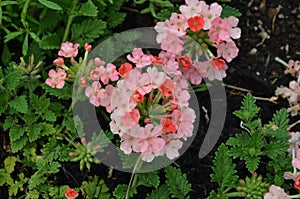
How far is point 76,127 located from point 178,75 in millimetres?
520

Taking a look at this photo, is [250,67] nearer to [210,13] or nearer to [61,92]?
[210,13]

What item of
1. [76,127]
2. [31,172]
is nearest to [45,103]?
[76,127]

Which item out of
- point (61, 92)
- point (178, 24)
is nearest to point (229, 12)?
point (178, 24)

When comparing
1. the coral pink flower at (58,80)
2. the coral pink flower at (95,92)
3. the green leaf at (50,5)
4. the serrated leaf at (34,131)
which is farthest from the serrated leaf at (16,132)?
the green leaf at (50,5)

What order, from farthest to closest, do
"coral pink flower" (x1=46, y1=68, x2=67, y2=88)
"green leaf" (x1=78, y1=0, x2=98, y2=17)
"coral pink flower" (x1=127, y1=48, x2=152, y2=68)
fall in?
1. "green leaf" (x1=78, y1=0, x2=98, y2=17)
2. "coral pink flower" (x1=46, y1=68, x2=67, y2=88)
3. "coral pink flower" (x1=127, y1=48, x2=152, y2=68)

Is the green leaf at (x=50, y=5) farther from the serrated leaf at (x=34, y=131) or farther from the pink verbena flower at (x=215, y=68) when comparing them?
the pink verbena flower at (x=215, y=68)

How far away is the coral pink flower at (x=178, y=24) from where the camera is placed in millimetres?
2584

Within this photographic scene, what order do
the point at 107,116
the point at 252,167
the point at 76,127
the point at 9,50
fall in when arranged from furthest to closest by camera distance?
the point at 9,50, the point at 107,116, the point at 76,127, the point at 252,167

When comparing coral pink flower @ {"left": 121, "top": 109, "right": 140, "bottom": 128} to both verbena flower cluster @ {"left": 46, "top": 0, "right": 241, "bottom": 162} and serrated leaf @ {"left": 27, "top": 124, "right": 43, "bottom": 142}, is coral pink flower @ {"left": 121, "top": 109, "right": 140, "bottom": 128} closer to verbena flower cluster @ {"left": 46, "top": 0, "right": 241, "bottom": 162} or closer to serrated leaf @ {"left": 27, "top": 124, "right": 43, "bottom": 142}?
verbena flower cluster @ {"left": 46, "top": 0, "right": 241, "bottom": 162}

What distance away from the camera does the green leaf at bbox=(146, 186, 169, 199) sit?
2.59 meters

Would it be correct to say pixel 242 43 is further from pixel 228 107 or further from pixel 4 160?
pixel 4 160

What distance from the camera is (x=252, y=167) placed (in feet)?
8.22

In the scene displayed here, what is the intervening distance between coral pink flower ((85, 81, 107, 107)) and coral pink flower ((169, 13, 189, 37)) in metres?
0.41

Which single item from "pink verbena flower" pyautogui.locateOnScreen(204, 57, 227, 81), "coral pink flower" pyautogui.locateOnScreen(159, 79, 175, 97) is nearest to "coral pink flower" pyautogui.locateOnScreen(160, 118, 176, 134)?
"coral pink flower" pyautogui.locateOnScreen(159, 79, 175, 97)
